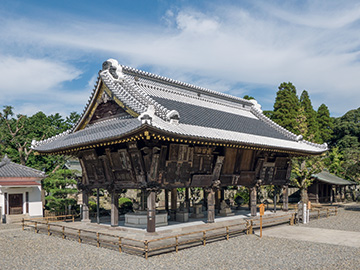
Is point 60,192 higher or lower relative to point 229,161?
lower

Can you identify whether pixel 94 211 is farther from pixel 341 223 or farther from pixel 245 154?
pixel 341 223

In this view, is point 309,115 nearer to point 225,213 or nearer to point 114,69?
point 225,213

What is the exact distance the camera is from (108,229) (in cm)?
1933

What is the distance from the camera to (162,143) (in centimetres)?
1708

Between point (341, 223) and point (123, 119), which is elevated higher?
point (123, 119)

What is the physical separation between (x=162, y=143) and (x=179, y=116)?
8.33 feet

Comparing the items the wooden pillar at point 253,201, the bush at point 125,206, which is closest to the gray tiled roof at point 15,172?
the bush at point 125,206

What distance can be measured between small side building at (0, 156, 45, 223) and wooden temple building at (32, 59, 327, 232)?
28.0ft

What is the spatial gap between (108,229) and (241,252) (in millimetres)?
8326

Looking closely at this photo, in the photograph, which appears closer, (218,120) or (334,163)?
(218,120)

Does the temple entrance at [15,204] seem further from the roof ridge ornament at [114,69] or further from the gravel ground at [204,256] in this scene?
the roof ridge ornament at [114,69]

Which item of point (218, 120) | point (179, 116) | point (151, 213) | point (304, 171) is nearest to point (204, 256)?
point (151, 213)

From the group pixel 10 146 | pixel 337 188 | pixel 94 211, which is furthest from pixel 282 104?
pixel 10 146

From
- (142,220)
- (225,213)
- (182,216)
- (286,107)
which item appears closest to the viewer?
(142,220)
